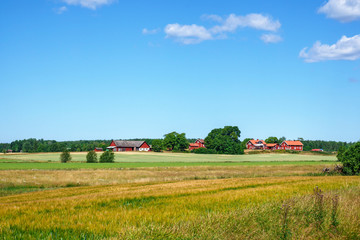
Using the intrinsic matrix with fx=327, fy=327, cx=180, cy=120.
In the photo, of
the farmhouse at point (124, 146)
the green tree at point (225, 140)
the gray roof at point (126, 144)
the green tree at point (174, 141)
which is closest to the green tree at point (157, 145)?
the green tree at point (174, 141)

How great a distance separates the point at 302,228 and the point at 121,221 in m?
4.77

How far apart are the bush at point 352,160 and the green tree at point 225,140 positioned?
10043 cm

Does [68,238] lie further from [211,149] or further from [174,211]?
[211,149]

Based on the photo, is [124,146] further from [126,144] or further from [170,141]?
[170,141]

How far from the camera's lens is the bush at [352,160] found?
37344 mm

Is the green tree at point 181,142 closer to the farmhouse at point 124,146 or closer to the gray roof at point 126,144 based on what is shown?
the farmhouse at point 124,146

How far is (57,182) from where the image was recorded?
36.5m

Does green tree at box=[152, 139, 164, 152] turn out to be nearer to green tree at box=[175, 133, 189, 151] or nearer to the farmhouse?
the farmhouse

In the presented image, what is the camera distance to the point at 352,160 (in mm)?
37625

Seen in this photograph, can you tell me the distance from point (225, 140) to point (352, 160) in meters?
108

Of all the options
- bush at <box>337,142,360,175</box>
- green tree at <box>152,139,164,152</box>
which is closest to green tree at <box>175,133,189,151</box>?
green tree at <box>152,139,164,152</box>

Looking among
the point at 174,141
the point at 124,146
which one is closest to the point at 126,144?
the point at 124,146

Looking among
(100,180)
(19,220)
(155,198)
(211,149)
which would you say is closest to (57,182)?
(100,180)

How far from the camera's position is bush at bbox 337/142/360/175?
3734 centimetres
